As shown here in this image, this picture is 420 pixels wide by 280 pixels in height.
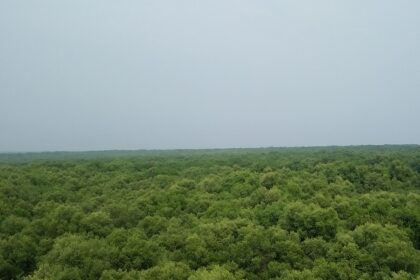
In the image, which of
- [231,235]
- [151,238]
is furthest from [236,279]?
[151,238]

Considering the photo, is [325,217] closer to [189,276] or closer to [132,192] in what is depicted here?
[189,276]

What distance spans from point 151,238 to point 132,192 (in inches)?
638

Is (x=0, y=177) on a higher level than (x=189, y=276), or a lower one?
higher

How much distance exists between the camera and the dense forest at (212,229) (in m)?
31.0

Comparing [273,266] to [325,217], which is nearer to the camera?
[273,266]

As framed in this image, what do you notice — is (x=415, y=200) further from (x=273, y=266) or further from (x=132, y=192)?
(x=132, y=192)

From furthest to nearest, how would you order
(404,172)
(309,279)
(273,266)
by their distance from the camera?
(404,172)
(273,266)
(309,279)

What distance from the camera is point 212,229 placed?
3638cm

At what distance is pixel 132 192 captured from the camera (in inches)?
2050

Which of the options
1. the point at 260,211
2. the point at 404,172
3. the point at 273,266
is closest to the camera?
the point at 273,266

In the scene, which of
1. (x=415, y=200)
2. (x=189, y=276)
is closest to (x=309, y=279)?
(x=189, y=276)

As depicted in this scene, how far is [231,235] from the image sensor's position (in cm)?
3547

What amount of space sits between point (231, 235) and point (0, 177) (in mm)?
32529

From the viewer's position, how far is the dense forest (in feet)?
102
